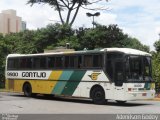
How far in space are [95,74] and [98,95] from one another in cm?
110

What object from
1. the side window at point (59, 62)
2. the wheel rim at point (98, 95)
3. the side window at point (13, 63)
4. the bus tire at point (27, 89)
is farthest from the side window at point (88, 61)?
the side window at point (13, 63)

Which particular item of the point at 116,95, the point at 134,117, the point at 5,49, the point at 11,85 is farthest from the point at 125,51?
the point at 5,49

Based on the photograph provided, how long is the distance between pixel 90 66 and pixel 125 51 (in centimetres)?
240

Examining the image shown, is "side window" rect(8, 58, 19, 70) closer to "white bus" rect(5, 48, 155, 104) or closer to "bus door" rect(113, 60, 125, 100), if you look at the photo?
"white bus" rect(5, 48, 155, 104)

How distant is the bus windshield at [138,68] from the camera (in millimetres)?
21700

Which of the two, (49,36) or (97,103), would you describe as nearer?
(97,103)

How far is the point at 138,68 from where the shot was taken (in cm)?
2216

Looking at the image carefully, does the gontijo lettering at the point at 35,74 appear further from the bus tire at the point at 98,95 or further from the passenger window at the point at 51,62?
the bus tire at the point at 98,95

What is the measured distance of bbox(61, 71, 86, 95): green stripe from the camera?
2404 centimetres

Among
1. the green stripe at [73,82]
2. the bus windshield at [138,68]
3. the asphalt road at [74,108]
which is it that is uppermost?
the bus windshield at [138,68]

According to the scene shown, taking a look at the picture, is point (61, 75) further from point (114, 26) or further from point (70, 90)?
point (114, 26)

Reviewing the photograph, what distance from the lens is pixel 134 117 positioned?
1547cm

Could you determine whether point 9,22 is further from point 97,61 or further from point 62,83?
point 97,61

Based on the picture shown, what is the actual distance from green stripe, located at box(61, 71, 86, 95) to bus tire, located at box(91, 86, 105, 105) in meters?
1.23
